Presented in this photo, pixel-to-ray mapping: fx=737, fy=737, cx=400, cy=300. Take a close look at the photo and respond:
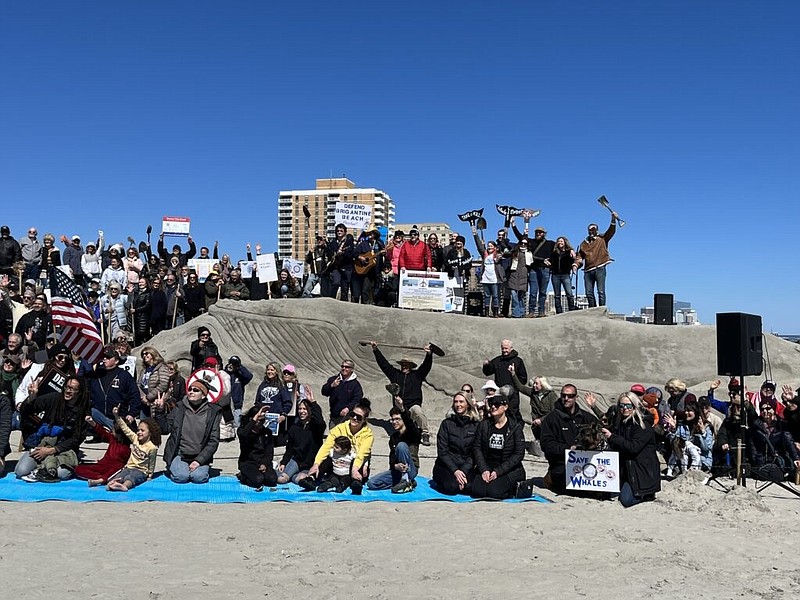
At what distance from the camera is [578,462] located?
8570 mm

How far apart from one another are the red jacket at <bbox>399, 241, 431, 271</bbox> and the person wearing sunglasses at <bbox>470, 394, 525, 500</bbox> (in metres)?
7.06

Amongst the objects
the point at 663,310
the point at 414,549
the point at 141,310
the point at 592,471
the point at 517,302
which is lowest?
the point at 414,549

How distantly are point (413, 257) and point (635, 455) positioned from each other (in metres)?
7.95

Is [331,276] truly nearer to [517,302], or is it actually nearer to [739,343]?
[517,302]

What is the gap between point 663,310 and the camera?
15008 millimetres

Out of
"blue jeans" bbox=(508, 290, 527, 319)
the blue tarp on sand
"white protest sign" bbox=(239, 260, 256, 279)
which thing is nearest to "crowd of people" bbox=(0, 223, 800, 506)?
the blue tarp on sand

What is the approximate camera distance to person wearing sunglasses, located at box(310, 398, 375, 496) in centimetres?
866

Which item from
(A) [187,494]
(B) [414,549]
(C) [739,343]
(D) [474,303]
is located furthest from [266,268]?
(B) [414,549]

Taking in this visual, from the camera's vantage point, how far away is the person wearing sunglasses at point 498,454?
8422 millimetres

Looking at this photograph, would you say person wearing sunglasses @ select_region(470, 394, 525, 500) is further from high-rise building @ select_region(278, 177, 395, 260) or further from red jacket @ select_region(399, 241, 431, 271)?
high-rise building @ select_region(278, 177, 395, 260)

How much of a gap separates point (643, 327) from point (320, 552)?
9.81 metres

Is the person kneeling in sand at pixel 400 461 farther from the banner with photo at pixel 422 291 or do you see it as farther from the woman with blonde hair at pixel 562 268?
the woman with blonde hair at pixel 562 268

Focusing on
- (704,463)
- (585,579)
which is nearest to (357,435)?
(585,579)

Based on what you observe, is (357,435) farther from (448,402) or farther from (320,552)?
(448,402)
